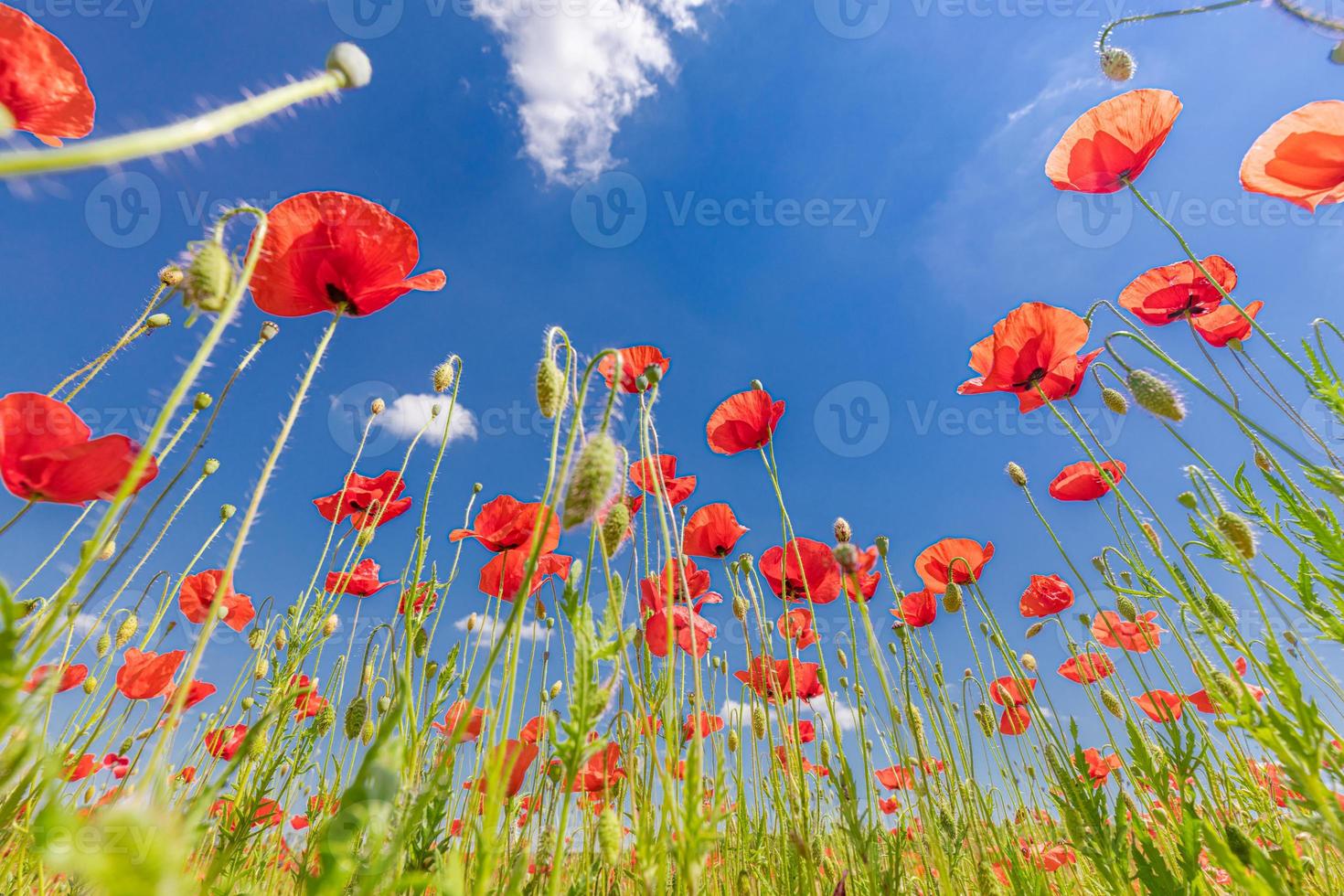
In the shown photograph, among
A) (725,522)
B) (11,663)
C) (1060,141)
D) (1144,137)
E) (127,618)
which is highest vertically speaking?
(1060,141)

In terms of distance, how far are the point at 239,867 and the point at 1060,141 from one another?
4376mm

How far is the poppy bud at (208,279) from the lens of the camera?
880 millimetres

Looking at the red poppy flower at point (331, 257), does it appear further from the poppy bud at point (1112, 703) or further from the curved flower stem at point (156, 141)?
the poppy bud at point (1112, 703)

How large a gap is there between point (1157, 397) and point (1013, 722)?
2698 millimetres

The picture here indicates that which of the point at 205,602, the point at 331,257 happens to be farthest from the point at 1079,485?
the point at 205,602

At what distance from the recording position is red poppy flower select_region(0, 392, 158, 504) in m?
1.33

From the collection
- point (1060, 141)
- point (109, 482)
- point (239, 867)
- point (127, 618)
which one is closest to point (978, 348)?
point (1060, 141)

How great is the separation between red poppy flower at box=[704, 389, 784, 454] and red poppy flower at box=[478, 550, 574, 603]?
927mm

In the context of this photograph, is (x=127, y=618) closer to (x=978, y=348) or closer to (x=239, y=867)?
(x=239, y=867)

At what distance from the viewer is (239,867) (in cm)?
234

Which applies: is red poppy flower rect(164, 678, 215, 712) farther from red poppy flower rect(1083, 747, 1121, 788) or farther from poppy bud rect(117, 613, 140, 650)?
red poppy flower rect(1083, 747, 1121, 788)

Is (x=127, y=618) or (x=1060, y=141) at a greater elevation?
(x=1060, y=141)

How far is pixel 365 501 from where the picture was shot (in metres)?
3.12

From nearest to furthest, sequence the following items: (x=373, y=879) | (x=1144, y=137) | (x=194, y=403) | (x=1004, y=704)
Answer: (x=373, y=879)
(x=194, y=403)
(x=1144, y=137)
(x=1004, y=704)
